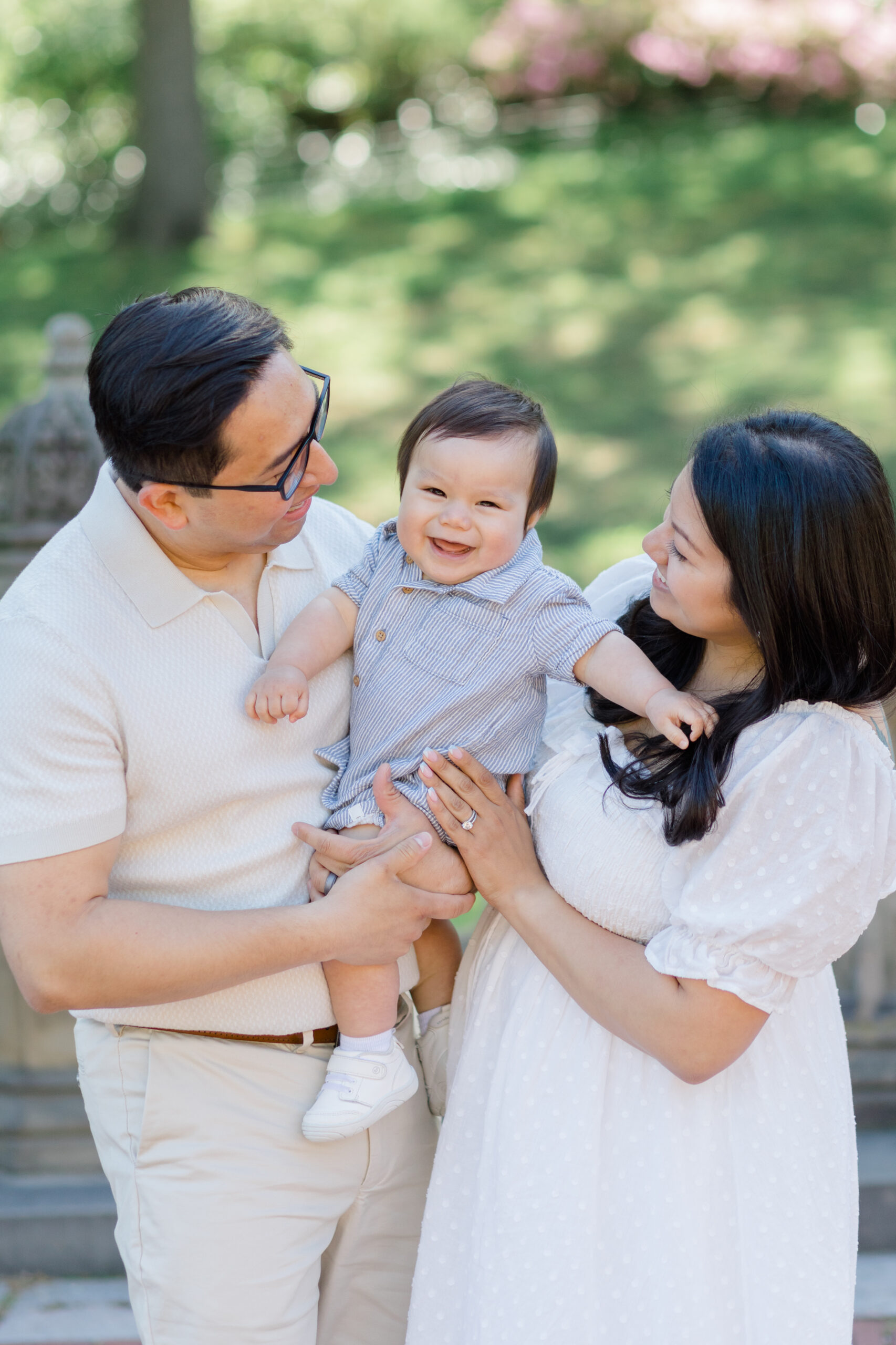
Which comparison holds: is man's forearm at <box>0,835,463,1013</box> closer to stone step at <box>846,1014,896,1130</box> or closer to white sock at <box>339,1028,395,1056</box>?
white sock at <box>339,1028,395,1056</box>

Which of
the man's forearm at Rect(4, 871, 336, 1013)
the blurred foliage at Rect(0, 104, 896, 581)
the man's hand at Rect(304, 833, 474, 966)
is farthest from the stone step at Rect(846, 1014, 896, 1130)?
the blurred foliage at Rect(0, 104, 896, 581)

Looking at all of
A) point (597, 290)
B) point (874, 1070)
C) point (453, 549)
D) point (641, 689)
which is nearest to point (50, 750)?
point (453, 549)

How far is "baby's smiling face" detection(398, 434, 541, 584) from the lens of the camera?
89.7 inches

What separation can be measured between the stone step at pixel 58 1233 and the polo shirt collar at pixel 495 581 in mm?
2044

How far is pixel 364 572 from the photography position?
7.77ft

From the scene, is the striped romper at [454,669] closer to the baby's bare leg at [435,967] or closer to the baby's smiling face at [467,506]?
the baby's smiling face at [467,506]

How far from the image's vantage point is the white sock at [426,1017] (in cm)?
247

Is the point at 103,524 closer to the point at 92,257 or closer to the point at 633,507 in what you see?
the point at 633,507

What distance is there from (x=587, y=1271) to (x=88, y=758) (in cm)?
107

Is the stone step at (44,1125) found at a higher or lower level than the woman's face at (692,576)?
lower

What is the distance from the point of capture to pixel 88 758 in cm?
191

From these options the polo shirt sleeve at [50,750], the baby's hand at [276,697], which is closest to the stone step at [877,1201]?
the baby's hand at [276,697]

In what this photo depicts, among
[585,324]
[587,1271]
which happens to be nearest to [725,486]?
[587,1271]

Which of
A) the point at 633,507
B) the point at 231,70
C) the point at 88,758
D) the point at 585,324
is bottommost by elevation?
the point at 633,507
